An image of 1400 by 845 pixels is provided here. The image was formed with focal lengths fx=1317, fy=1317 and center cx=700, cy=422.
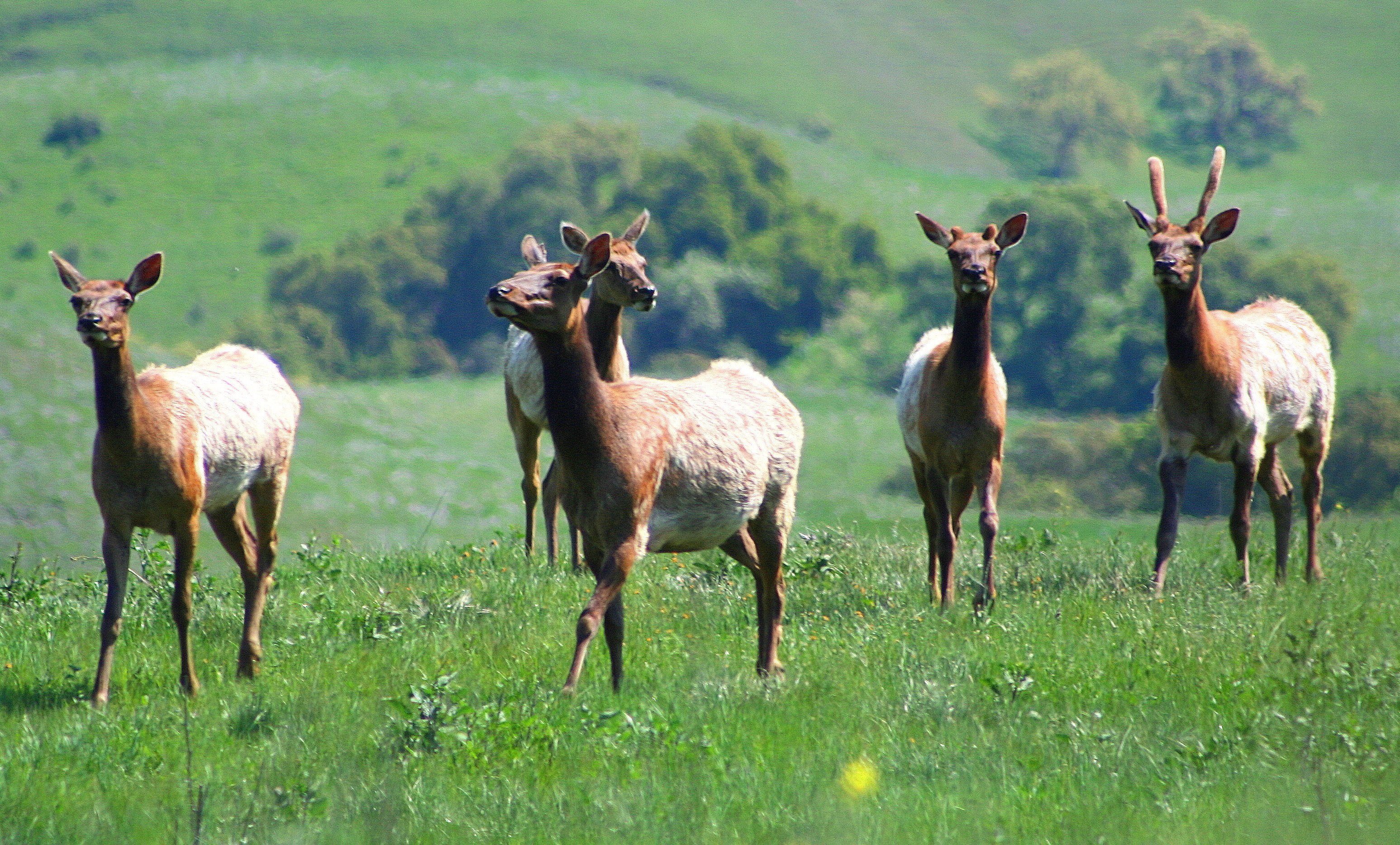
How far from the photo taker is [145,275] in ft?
27.3

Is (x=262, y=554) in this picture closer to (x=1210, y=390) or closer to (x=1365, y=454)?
(x=1210, y=390)

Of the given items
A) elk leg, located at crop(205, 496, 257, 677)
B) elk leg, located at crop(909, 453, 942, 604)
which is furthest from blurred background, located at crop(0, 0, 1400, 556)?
elk leg, located at crop(205, 496, 257, 677)

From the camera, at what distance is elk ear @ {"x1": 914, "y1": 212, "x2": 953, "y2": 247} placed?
10.8 m

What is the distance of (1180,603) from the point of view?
950 cm

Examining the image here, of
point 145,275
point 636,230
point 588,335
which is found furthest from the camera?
point 636,230

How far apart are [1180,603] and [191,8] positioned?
10502 cm

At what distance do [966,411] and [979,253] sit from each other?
4.22 feet

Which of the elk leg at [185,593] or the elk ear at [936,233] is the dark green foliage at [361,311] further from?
Answer: the elk leg at [185,593]

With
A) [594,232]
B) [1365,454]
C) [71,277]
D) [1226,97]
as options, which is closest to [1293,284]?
[1365,454]

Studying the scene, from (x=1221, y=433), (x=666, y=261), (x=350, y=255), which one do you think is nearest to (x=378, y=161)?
(x=350, y=255)

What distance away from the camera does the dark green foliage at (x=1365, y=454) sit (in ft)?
142

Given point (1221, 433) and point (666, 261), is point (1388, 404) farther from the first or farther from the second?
point (666, 261)

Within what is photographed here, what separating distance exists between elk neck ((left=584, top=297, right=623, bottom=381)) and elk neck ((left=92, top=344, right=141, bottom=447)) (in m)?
3.74

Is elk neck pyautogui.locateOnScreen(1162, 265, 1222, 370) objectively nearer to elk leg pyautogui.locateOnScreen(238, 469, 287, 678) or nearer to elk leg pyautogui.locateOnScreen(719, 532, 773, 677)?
elk leg pyautogui.locateOnScreen(719, 532, 773, 677)
